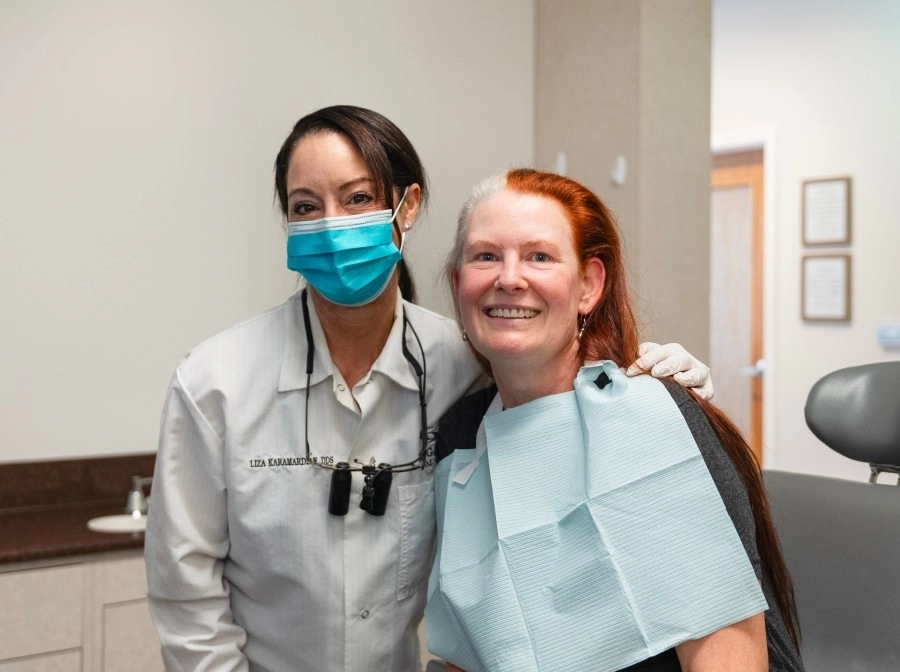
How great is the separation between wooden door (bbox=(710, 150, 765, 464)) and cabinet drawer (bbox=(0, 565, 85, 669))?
362 centimetres

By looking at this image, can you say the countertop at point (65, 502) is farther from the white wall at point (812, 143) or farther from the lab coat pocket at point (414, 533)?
the white wall at point (812, 143)

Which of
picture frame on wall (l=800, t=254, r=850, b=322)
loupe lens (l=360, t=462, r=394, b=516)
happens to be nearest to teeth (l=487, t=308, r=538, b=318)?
loupe lens (l=360, t=462, r=394, b=516)

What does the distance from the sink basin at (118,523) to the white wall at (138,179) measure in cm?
28

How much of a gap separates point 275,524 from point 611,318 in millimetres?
659

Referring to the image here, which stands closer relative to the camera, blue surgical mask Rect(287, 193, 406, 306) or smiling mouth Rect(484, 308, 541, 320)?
smiling mouth Rect(484, 308, 541, 320)

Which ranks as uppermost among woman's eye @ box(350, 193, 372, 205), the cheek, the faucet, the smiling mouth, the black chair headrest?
woman's eye @ box(350, 193, 372, 205)

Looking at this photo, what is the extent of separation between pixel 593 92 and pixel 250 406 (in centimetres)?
212

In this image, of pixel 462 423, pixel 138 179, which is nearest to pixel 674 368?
pixel 462 423

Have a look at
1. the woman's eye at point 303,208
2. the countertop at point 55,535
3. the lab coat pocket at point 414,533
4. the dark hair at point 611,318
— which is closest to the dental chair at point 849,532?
the dark hair at point 611,318

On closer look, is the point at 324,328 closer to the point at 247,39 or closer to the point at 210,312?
the point at 210,312

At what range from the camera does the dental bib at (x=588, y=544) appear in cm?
122

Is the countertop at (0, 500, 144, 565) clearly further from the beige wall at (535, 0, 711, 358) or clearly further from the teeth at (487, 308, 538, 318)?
the beige wall at (535, 0, 711, 358)

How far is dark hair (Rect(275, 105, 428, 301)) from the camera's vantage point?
1.50m

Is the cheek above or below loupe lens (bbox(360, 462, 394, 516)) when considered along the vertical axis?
above
